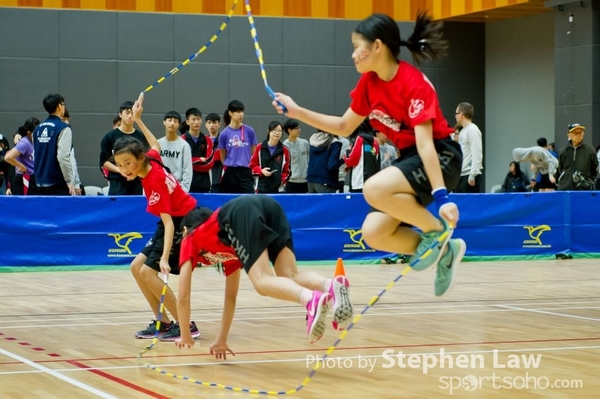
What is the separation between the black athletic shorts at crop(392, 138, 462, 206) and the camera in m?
5.34

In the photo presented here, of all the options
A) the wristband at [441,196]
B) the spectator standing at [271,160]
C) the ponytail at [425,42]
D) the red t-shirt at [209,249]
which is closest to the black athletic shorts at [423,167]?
the wristband at [441,196]

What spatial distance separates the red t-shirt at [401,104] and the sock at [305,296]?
1.00m

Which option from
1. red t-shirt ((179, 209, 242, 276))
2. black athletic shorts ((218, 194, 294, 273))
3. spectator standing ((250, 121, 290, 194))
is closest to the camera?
black athletic shorts ((218, 194, 294, 273))

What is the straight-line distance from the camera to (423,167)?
5.34 metres

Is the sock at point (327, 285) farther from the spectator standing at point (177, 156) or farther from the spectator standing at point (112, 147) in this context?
the spectator standing at point (177, 156)

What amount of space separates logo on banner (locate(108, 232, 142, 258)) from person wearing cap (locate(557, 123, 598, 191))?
6676 millimetres

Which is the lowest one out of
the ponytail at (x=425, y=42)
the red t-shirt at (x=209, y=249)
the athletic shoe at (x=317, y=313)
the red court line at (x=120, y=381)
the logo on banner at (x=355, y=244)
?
the red court line at (x=120, y=381)

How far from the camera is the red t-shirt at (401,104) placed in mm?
5285

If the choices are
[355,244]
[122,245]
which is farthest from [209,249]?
[355,244]

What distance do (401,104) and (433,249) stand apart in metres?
0.83

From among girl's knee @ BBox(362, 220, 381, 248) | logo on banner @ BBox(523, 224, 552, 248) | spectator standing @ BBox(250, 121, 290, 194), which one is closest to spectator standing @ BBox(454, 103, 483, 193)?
logo on banner @ BBox(523, 224, 552, 248)

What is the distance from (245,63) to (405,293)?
10.8 metres

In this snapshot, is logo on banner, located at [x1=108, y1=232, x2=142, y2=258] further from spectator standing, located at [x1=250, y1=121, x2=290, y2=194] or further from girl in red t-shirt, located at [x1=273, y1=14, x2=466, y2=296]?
girl in red t-shirt, located at [x1=273, y1=14, x2=466, y2=296]

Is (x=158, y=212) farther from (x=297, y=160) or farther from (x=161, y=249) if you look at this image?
(x=297, y=160)
